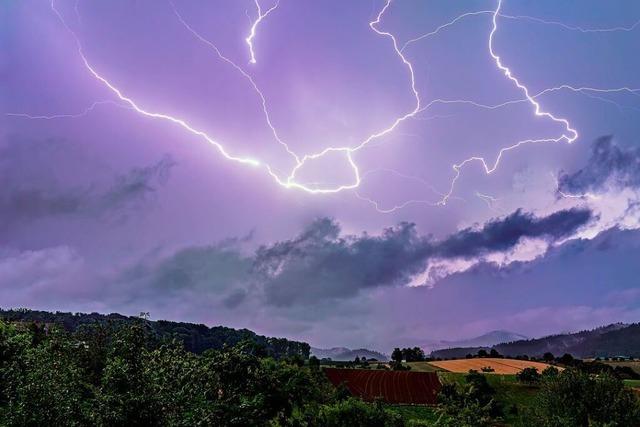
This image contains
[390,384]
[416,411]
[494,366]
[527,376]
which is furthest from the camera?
[494,366]

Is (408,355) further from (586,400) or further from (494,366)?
(586,400)

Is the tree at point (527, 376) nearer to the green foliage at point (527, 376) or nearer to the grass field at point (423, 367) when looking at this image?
the green foliage at point (527, 376)

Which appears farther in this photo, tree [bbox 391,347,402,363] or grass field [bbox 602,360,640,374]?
tree [bbox 391,347,402,363]

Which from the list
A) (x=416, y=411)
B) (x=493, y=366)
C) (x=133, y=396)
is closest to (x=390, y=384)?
(x=416, y=411)

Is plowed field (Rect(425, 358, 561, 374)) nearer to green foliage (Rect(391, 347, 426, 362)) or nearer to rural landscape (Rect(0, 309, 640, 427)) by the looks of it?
green foliage (Rect(391, 347, 426, 362))

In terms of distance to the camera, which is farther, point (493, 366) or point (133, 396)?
point (493, 366)

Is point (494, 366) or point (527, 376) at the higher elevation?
point (494, 366)

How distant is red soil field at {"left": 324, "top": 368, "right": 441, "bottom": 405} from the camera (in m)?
71.0

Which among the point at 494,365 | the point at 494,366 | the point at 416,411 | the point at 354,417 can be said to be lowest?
the point at 416,411

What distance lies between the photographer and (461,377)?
8338 cm

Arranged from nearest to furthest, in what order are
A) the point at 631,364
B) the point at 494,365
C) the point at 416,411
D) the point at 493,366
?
1. the point at 416,411
2. the point at 493,366
3. the point at 494,365
4. the point at 631,364

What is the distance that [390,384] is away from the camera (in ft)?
263

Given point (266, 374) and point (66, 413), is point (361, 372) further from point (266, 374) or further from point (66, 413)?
point (66, 413)

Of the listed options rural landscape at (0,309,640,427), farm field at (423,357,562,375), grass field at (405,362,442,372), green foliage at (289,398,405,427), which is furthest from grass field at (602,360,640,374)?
green foliage at (289,398,405,427)
